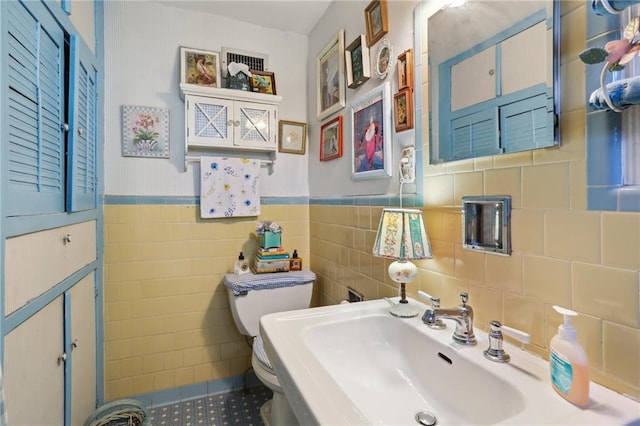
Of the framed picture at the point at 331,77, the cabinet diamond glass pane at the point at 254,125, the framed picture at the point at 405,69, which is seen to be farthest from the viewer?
the cabinet diamond glass pane at the point at 254,125

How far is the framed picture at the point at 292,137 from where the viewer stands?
1.98 metres

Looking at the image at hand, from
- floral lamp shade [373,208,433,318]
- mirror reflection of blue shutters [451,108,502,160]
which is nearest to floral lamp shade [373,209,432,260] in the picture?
floral lamp shade [373,208,433,318]

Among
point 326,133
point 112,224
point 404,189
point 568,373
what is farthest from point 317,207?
point 568,373

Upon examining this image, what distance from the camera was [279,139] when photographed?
1983mm

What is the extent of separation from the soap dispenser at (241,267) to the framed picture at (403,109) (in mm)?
1174

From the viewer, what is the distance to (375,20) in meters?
1.26

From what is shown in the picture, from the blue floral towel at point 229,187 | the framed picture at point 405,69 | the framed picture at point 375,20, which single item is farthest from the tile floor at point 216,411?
the framed picture at point 375,20

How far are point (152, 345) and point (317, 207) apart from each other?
50.2 inches

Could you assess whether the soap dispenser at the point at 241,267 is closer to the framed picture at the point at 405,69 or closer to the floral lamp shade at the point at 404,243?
the floral lamp shade at the point at 404,243

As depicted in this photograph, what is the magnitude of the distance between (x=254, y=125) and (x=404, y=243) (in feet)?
4.27

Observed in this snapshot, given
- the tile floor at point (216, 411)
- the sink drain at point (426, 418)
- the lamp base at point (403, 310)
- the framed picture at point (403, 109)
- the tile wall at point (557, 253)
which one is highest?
the framed picture at point (403, 109)

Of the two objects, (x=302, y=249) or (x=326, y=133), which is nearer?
(x=326, y=133)

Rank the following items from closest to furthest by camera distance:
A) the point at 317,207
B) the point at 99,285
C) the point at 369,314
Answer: the point at 369,314
the point at 99,285
the point at 317,207

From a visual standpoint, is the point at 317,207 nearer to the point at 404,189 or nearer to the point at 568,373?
the point at 404,189
